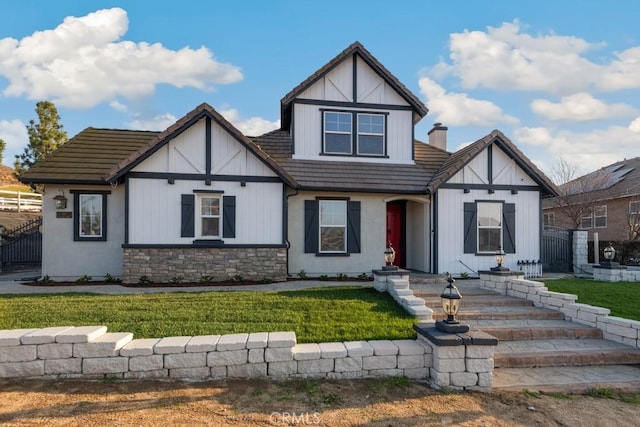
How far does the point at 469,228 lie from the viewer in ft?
37.9

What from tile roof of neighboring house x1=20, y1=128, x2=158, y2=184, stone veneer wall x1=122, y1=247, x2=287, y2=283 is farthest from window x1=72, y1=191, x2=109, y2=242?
stone veneer wall x1=122, y1=247, x2=287, y2=283

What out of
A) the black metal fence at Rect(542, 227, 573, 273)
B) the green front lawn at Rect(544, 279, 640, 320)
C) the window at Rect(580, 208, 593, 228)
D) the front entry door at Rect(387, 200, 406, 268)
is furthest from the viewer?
the window at Rect(580, 208, 593, 228)

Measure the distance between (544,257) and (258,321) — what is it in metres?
12.1

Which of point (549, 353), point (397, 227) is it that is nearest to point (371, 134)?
point (397, 227)

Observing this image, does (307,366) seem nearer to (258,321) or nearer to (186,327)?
(258,321)

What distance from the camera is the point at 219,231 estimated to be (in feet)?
34.0

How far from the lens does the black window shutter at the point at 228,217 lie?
33.9ft

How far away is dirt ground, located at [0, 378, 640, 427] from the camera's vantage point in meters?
3.86

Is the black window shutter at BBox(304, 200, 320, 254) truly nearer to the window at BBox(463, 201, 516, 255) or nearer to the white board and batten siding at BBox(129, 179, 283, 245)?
the white board and batten siding at BBox(129, 179, 283, 245)

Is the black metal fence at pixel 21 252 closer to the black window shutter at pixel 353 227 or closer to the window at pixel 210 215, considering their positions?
the window at pixel 210 215

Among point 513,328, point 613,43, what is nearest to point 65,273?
point 513,328

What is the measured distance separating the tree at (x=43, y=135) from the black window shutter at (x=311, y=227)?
20.1 m

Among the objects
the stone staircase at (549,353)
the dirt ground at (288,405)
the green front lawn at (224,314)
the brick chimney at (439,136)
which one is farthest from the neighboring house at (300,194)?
the dirt ground at (288,405)

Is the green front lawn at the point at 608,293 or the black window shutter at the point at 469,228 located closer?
the green front lawn at the point at 608,293
